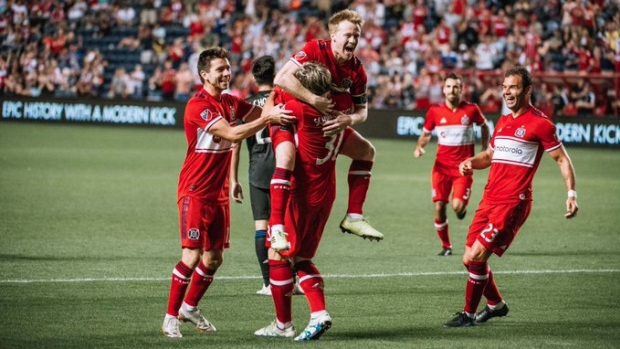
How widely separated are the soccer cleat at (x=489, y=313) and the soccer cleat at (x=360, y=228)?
1544 mm

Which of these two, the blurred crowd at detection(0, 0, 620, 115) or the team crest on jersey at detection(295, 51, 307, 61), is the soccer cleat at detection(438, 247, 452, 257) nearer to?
the team crest on jersey at detection(295, 51, 307, 61)

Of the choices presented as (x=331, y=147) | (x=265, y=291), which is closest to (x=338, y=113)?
(x=331, y=147)

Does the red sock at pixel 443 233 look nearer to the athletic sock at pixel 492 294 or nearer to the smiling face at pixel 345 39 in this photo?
the athletic sock at pixel 492 294

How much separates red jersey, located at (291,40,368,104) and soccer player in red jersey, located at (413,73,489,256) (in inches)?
211

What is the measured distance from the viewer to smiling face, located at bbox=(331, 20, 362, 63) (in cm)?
750

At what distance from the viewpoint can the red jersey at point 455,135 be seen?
13.3 m

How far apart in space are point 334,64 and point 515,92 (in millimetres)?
1647

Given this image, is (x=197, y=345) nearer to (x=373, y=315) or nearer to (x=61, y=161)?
(x=373, y=315)

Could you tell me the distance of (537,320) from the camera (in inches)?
339

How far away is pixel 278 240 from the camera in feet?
23.6

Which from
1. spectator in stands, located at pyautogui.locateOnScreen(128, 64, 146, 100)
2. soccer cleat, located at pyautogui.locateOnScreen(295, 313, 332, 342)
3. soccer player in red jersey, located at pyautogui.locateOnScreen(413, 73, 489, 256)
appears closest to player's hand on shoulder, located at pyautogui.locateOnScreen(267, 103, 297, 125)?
soccer cleat, located at pyautogui.locateOnScreen(295, 313, 332, 342)

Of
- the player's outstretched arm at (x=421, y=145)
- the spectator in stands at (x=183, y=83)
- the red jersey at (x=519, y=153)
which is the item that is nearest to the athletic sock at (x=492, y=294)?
the red jersey at (x=519, y=153)

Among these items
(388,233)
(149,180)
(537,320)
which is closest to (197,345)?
(537,320)

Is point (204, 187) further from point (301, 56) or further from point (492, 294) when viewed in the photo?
point (492, 294)
